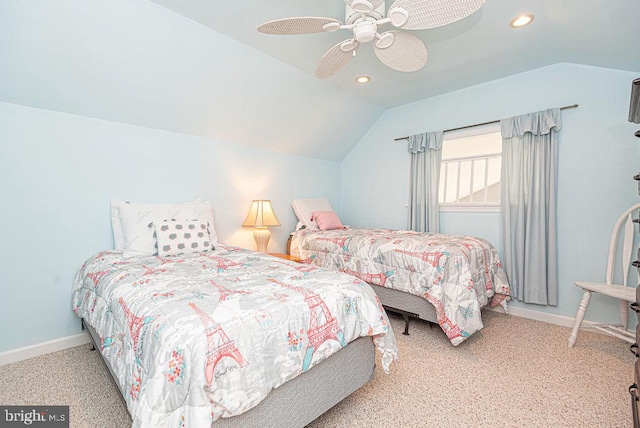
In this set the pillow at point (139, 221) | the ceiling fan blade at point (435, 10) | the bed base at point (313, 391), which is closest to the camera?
the bed base at point (313, 391)

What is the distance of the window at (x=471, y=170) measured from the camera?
10.4ft

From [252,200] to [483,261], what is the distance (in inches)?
96.5

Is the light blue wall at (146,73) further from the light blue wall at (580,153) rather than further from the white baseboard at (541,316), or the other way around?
the white baseboard at (541,316)

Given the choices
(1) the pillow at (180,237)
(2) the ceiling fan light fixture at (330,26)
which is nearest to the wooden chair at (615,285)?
(2) the ceiling fan light fixture at (330,26)

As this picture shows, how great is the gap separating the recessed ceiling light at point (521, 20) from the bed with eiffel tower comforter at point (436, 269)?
1642 mm

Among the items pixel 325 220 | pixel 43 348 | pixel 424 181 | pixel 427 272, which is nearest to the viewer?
pixel 43 348

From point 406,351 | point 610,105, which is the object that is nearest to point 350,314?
point 406,351

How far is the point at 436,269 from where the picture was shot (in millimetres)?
2223

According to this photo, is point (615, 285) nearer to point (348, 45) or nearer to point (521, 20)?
point (521, 20)

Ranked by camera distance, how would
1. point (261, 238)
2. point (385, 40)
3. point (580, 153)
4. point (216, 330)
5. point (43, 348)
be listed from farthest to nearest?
point (261, 238) < point (580, 153) < point (43, 348) < point (385, 40) < point (216, 330)

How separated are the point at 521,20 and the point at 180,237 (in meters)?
2.94

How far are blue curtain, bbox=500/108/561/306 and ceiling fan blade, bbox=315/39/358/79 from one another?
2004mm

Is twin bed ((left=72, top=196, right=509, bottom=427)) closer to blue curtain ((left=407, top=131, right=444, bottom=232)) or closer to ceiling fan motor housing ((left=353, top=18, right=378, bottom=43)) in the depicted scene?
blue curtain ((left=407, top=131, right=444, bottom=232))

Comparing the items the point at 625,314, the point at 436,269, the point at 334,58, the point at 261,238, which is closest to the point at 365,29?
the point at 334,58
